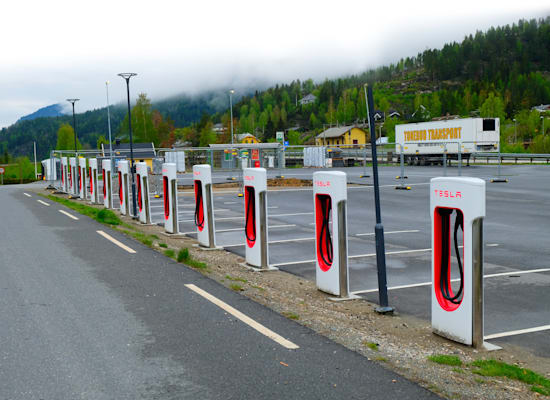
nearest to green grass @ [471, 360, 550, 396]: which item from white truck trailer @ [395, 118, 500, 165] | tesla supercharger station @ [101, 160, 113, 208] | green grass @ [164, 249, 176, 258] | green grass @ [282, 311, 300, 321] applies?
green grass @ [282, 311, 300, 321]

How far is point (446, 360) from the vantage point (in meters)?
5.38

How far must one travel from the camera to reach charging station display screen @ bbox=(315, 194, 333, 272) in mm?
8281

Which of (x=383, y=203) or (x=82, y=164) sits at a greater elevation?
(x=82, y=164)

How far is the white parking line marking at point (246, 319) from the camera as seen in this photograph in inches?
230

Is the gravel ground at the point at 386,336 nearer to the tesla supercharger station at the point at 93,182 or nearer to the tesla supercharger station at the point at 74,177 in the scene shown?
the tesla supercharger station at the point at 93,182

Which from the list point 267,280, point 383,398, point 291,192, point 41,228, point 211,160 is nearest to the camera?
point 383,398

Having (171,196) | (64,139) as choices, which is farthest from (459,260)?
(64,139)

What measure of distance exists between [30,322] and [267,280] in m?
3.70

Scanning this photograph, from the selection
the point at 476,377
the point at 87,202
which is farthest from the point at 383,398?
the point at 87,202

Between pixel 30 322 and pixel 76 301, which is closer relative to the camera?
pixel 30 322

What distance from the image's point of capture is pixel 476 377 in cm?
498

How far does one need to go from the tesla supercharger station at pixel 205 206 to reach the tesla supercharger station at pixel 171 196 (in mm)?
1717

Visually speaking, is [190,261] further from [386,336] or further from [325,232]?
[386,336]

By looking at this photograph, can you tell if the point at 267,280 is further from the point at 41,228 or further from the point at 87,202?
the point at 87,202
